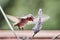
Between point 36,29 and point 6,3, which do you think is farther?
point 6,3

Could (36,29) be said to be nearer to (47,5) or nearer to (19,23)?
(19,23)

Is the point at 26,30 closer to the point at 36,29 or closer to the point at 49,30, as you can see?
the point at 49,30

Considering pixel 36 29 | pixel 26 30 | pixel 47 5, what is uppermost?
pixel 47 5

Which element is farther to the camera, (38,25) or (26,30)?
(26,30)

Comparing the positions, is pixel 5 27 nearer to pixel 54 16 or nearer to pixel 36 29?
pixel 54 16

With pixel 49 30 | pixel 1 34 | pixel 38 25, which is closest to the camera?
pixel 38 25

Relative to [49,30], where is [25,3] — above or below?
above

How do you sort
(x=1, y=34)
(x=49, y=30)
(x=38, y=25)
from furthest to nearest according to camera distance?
(x=49, y=30), (x=1, y=34), (x=38, y=25)

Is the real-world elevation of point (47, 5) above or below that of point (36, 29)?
above

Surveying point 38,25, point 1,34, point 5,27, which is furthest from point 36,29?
point 5,27

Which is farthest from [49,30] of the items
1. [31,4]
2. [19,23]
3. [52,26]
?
[19,23]
